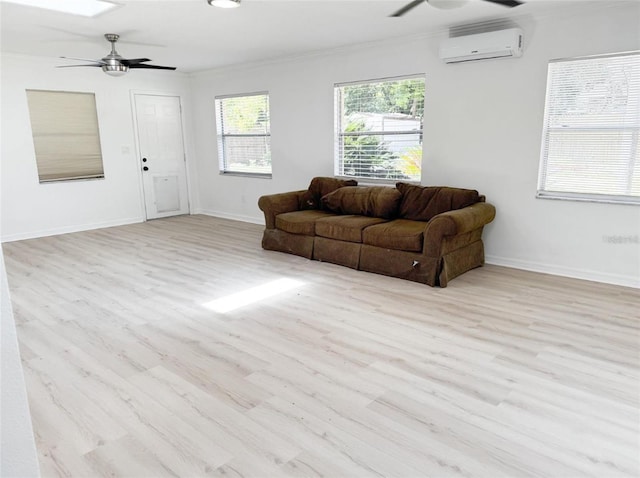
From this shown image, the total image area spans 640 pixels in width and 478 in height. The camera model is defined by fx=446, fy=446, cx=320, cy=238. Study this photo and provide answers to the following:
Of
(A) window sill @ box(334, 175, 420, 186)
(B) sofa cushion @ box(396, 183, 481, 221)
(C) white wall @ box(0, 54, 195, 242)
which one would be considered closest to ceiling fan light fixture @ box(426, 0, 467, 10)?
(B) sofa cushion @ box(396, 183, 481, 221)

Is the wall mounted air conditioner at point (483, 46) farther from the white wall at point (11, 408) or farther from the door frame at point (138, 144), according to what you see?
the door frame at point (138, 144)

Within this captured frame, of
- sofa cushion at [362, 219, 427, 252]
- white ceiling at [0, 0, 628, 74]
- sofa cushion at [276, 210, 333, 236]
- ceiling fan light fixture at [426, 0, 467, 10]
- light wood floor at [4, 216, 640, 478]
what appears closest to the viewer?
light wood floor at [4, 216, 640, 478]

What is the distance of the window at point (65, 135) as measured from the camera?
19.8ft

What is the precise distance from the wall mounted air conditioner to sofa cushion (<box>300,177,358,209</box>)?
5.79 ft

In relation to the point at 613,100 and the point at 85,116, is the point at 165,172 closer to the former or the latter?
the point at 85,116

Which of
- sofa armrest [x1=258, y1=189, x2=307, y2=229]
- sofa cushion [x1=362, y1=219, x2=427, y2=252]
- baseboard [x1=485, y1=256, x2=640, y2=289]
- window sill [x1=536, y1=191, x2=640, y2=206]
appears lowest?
baseboard [x1=485, y1=256, x2=640, y2=289]

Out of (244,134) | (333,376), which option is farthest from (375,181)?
(333,376)

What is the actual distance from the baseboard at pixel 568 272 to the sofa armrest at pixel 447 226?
698mm

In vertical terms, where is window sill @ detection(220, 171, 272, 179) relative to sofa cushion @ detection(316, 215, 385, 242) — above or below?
above

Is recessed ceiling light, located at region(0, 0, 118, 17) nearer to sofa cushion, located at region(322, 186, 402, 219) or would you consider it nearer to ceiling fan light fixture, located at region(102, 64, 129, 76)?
ceiling fan light fixture, located at region(102, 64, 129, 76)

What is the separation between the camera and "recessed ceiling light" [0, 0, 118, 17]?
3.61 meters

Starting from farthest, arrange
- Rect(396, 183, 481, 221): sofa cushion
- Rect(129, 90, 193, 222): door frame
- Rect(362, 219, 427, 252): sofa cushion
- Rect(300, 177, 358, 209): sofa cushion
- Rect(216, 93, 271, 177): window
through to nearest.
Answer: Rect(129, 90, 193, 222): door frame < Rect(216, 93, 271, 177): window < Rect(300, 177, 358, 209): sofa cushion < Rect(396, 183, 481, 221): sofa cushion < Rect(362, 219, 427, 252): sofa cushion

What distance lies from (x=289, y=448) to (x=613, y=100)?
153 inches

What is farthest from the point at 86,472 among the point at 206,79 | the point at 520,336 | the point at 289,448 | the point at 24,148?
the point at 206,79
